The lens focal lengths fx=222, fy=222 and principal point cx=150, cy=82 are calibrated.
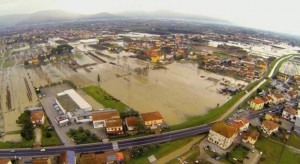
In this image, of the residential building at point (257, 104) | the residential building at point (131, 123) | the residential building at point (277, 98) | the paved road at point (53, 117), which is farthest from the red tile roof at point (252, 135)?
the paved road at point (53, 117)

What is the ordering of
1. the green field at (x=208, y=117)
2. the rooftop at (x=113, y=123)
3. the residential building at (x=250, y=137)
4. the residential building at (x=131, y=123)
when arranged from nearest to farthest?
the residential building at (x=250, y=137)
the rooftop at (x=113, y=123)
the residential building at (x=131, y=123)
the green field at (x=208, y=117)

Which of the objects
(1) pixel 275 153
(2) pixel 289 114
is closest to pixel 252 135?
(1) pixel 275 153

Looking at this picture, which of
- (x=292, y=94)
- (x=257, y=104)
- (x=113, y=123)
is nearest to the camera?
(x=113, y=123)

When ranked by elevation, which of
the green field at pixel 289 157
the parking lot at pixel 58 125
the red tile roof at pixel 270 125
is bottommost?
the green field at pixel 289 157

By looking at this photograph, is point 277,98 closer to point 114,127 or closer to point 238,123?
point 238,123

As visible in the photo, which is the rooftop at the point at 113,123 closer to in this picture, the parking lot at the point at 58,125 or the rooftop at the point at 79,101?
the parking lot at the point at 58,125

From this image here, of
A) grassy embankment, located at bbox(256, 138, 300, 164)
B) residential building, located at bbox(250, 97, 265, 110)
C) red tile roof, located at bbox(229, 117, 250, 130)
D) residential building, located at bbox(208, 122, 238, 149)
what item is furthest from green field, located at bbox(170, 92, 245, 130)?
grassy embankment, located at bbox(256, 138, 300, 164)
